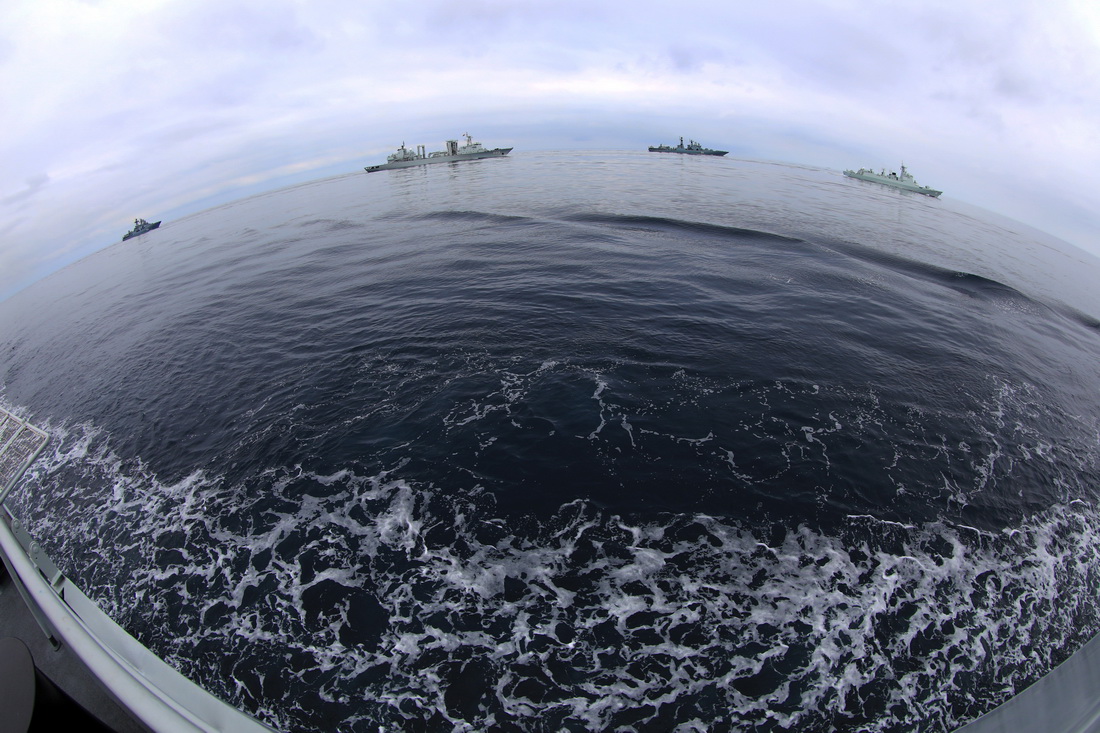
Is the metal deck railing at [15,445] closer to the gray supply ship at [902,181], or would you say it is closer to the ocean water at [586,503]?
the ocean water at [586,503]

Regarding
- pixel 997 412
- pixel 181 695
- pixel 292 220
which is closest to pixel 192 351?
pixel 181 695

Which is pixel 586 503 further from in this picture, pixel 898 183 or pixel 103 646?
pixel 898 183

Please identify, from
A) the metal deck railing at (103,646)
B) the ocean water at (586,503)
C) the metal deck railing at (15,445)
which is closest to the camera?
the metal deck railing at (103,646)

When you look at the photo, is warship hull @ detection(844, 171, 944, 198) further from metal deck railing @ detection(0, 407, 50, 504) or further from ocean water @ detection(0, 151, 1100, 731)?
metal deck railing @ detection(0, 407, 50, 504)

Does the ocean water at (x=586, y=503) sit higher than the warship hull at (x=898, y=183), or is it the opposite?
the warship hull at (x=898, y=183)

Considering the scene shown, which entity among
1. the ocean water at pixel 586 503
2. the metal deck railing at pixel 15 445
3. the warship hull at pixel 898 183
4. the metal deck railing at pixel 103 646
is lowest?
the ocean water at pixel 586 503

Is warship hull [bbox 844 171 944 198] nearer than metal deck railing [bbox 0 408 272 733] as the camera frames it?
No

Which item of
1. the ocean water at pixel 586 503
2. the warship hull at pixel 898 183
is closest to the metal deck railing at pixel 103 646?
the ocean water at pixel 586 503

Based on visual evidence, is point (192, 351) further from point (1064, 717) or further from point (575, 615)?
point (1064, 717)

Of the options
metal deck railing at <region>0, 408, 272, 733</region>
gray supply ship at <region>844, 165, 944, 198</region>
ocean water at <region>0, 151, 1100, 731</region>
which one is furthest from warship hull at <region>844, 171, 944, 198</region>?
metal deck railing at <region>0, 408, 272, 733</region>
